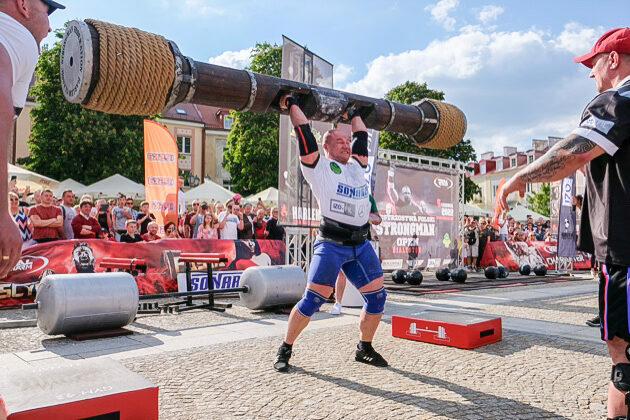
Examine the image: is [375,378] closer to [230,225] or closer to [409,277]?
[230,225]

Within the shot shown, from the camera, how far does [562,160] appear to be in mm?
2324

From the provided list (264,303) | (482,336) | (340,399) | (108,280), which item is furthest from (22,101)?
(264,303)

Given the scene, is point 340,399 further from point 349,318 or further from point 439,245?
point 439,245

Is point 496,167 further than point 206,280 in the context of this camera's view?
Yes

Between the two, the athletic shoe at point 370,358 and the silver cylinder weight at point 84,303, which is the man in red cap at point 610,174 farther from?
the silver cylinder weight at point 84,303

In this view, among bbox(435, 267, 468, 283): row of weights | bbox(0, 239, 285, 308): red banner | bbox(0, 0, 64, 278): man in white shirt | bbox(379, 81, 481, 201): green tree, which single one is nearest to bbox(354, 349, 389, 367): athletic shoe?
bbox(0, 0, 64, 278): man in white shirt

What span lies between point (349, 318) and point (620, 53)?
4.86 meters

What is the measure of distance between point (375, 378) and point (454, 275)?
345 inches

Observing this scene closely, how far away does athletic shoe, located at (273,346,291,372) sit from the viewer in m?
4.00

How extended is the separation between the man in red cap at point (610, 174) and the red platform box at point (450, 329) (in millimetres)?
2459

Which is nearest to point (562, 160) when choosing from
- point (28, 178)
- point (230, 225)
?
point (230, 225)

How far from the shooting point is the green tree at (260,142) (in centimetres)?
3016

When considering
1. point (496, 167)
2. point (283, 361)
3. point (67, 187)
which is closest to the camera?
point (283, 361)

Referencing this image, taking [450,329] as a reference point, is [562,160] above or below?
above
